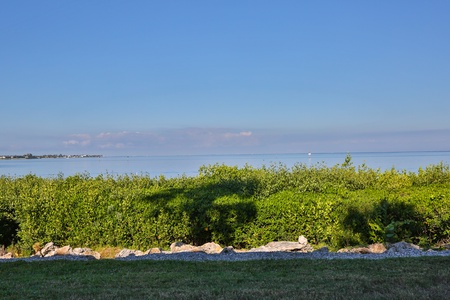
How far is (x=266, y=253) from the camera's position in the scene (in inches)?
348

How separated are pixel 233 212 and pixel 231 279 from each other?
412 centimetres

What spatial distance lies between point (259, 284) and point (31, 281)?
3.19 meters

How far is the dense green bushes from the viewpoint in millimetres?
10141

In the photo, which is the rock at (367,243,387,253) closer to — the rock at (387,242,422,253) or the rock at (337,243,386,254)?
the rock at (337,243,386,254)

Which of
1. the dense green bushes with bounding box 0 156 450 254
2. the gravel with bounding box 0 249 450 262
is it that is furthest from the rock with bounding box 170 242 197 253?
the gravel with bounding box 0 249 450 262

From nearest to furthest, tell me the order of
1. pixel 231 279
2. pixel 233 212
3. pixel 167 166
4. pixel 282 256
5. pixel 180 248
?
pixel 231 279 → pixel 282 256 → pixel 180 248 → pixel 233 212 → pixel 167 166

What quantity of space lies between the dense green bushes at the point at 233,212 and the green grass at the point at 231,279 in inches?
104

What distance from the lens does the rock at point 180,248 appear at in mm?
9969

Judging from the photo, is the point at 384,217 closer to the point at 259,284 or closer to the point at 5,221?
the point at 259,284

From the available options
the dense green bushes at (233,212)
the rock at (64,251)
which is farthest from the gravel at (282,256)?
the rock at (64,251)

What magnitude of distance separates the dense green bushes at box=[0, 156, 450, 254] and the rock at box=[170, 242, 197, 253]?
0.47 m

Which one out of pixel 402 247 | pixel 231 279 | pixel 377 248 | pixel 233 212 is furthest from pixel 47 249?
pixel 402 247

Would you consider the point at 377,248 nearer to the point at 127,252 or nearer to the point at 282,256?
the point at 282,256

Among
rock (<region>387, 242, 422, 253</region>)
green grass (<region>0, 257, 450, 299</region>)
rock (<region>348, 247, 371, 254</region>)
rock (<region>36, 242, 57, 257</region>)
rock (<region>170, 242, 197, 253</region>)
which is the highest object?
green grass (<region>0, 257, 450, 299</region>)
